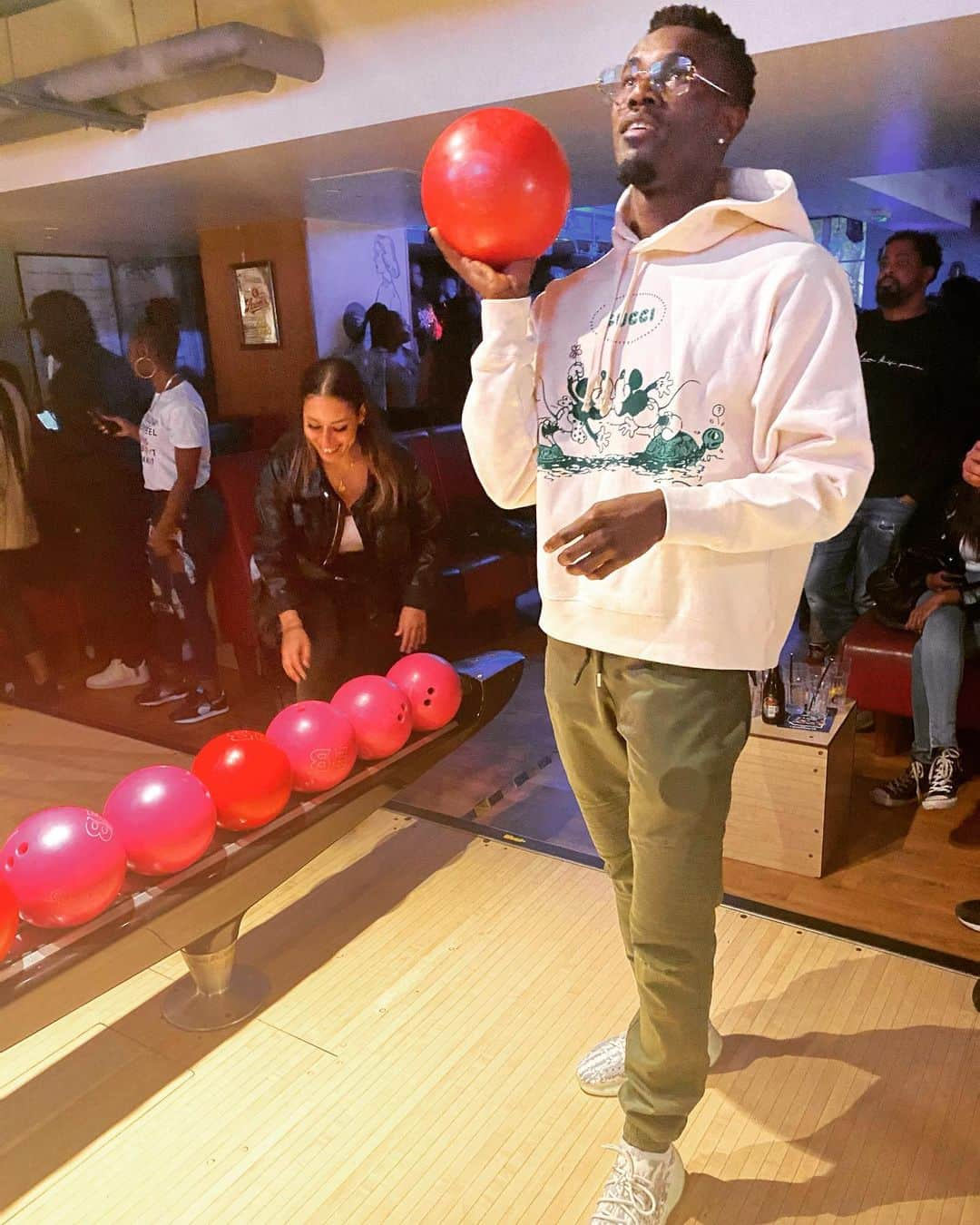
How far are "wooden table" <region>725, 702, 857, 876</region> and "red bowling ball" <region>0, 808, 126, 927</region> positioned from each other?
149 centimetres

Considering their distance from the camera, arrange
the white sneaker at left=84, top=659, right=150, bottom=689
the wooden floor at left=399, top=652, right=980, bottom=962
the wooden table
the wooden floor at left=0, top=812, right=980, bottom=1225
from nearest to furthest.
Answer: the wooden floor at left=0, top=812, right=980, bottom=1225, the wooden floor at left=399, top=652, right=980, bottom=962, the wooden table, the white sneaker at left=84, top=659, right=150, bottom=689

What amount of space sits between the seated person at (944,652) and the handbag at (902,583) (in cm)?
3

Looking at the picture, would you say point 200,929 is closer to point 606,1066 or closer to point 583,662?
point 606,1066

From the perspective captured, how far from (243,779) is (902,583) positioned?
2.16 metres

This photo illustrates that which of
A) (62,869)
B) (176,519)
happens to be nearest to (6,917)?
(62,869)

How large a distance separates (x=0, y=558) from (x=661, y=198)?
3.46 meters

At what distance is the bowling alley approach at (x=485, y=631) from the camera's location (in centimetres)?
135

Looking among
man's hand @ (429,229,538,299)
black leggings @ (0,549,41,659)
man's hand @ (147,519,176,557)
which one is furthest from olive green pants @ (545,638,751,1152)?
black leggings @ (0,549,41,659)

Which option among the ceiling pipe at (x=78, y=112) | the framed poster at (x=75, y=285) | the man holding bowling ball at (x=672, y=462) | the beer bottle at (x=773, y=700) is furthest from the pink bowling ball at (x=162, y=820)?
the framed poster at (x=75, y=285)

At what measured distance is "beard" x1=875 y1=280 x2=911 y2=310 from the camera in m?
3.40

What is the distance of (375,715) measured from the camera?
239cm

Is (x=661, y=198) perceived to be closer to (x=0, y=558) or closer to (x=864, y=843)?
(x=864, y=843)

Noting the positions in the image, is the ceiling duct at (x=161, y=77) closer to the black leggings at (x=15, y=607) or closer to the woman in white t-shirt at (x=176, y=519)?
the woman in white t-shirt at (x=176, y=519)

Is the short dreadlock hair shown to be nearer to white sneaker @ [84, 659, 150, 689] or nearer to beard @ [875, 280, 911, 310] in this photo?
beard @ [875, 280, 911, 310]
